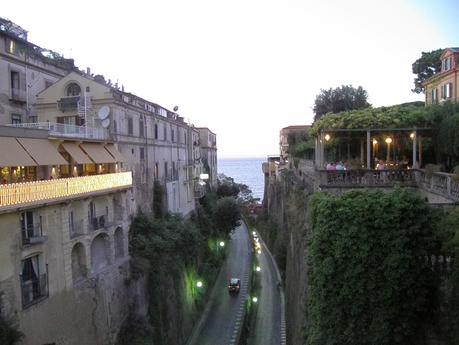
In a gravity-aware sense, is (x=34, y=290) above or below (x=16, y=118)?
below

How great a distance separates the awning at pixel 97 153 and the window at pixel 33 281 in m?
7.64

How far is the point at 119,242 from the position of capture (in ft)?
91.2

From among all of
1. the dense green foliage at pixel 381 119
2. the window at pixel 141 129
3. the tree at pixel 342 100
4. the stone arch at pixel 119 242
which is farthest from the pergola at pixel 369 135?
the tree at pixel 342 100

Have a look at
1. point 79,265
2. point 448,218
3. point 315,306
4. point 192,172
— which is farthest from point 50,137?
point 192,172

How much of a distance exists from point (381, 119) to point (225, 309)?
2253 cm

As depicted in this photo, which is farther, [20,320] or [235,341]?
[235,341]

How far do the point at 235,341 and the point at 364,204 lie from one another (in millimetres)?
20937

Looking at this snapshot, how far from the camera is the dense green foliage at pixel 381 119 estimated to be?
22531mm

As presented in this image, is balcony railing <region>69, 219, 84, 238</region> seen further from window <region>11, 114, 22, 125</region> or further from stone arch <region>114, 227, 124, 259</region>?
window <region>11, 114, 22, 125</region>

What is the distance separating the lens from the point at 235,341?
104 ft

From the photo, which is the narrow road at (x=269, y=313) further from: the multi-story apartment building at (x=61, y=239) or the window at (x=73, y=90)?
the window at (x=73, y=90)

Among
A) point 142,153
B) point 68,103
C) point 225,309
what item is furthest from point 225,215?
point 68,103

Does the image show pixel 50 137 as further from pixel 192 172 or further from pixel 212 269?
pixel 192 172

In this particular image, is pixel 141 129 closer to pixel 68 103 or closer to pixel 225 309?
pixel 68 103
